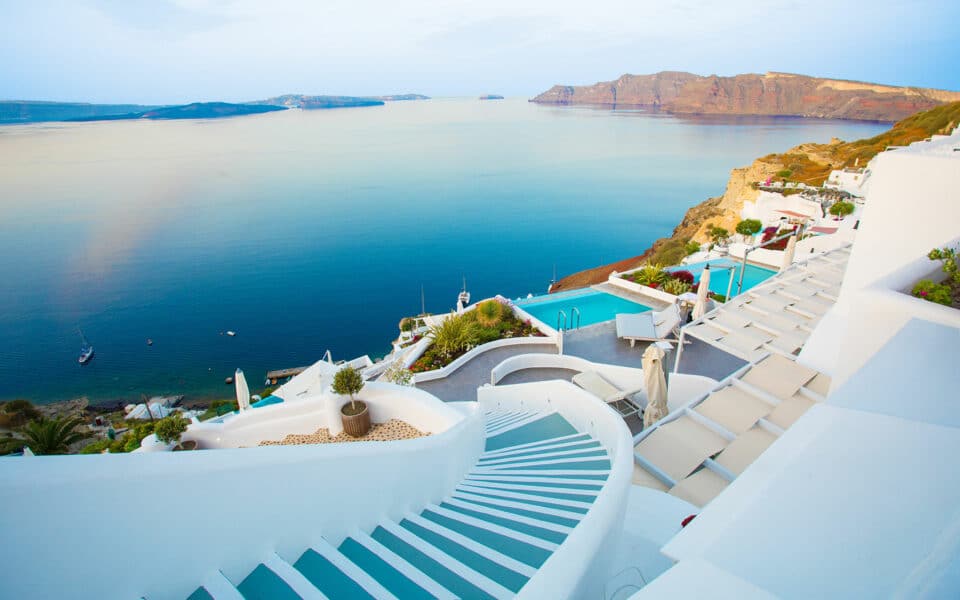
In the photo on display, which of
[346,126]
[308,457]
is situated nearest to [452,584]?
[308,457]

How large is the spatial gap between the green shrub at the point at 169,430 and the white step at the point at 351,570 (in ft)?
19.7

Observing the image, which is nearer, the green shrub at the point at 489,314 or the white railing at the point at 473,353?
the white railing at the point at 473,353

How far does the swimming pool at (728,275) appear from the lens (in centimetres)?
1523

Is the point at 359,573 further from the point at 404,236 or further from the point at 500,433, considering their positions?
the point at 404,236

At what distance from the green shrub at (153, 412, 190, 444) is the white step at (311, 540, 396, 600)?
6.01m

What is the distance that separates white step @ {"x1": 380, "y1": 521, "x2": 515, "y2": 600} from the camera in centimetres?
256

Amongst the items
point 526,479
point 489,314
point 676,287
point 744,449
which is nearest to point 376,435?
point 526,479

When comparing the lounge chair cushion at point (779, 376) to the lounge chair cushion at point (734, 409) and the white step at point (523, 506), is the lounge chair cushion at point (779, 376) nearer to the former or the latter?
the lounge chair cushion at point (734, 409)

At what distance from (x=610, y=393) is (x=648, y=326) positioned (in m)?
3.19

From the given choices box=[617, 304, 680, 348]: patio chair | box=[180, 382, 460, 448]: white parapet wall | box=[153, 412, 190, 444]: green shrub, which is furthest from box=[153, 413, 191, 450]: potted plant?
box=[617, 304, 680, 348]: patio chair

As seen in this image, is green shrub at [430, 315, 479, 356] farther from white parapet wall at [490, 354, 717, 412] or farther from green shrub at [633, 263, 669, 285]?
green shrub at [633, 263, 669, 285]

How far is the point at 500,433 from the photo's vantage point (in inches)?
275

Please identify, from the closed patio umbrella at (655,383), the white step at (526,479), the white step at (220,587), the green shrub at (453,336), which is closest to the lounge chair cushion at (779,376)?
the closed patio umbrella at (655,383)

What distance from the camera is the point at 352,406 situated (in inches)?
299
